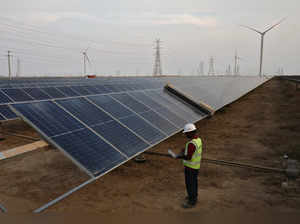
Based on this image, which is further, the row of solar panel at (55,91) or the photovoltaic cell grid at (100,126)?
the row of solar panel at (55,91)

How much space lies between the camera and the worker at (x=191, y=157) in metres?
7.73

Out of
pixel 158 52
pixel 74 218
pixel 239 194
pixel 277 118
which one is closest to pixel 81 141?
pixel 74 218

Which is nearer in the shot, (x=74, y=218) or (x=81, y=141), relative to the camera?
(x=74, y=218)

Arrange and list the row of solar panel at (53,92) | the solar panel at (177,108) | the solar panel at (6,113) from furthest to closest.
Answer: the row of solar panel at (53,92) → the solar panel at (6,113) → the solar panel at (177,108)

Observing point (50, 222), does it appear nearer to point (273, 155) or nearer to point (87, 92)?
point (273, 155)

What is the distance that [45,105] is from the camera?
923cm

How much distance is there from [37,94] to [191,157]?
19342 millimetres

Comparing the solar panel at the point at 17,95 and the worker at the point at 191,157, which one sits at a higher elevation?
the solar panel at the point at 17,95

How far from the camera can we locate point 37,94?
23.1 m

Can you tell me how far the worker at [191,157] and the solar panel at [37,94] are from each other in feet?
59.0

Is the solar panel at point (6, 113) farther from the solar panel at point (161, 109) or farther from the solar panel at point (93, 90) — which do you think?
the solar panel at point (161, 109)

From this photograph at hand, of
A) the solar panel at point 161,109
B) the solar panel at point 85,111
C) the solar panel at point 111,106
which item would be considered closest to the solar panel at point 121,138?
the solar panel at point 85,111

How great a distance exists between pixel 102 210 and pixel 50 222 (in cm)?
180

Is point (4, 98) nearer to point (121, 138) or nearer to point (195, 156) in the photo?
point (121, 138)
